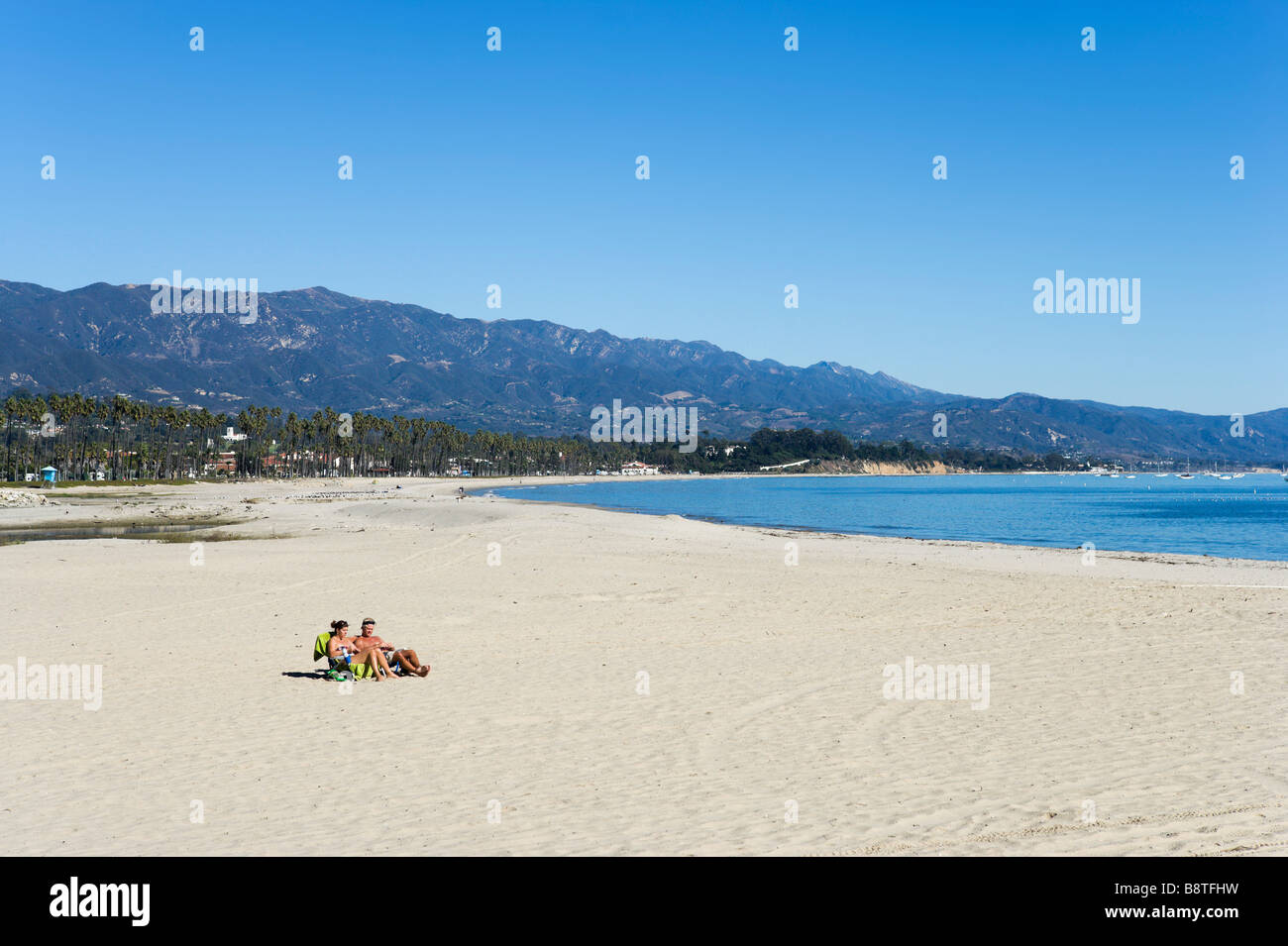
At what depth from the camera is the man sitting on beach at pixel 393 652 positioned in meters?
14.1

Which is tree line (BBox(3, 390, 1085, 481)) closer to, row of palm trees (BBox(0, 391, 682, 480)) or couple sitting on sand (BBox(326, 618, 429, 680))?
row of palm trees (BBox(0, 391, 682, 480))

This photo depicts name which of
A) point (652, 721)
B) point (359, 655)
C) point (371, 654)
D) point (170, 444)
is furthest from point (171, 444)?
point (652, 721)

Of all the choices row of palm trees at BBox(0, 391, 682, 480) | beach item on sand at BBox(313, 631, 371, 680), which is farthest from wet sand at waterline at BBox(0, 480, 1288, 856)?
row of palm trees at BBox(0, 391, 682, 480)

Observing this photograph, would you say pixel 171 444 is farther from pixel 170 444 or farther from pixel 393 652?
pixel 393 652

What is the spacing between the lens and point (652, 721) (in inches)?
450

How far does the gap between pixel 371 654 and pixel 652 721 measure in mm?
5094

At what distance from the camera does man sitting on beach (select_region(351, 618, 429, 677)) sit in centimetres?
1415

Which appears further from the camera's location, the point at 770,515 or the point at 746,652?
the point at 770,515

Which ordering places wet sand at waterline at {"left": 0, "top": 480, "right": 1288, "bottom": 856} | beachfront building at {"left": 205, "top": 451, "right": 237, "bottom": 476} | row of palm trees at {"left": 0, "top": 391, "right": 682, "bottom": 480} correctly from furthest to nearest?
beachfront building at {"left": 205, "top": 451, "right": 237, "bottom": 476}
row of palm trees at {"left": 0, "top": 391, "right": 682, "bottom": 480}
wet sand at waterline at {"left": 0, "top": 480, "right": 1288, "bottom": 856}

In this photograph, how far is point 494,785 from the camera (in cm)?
884
